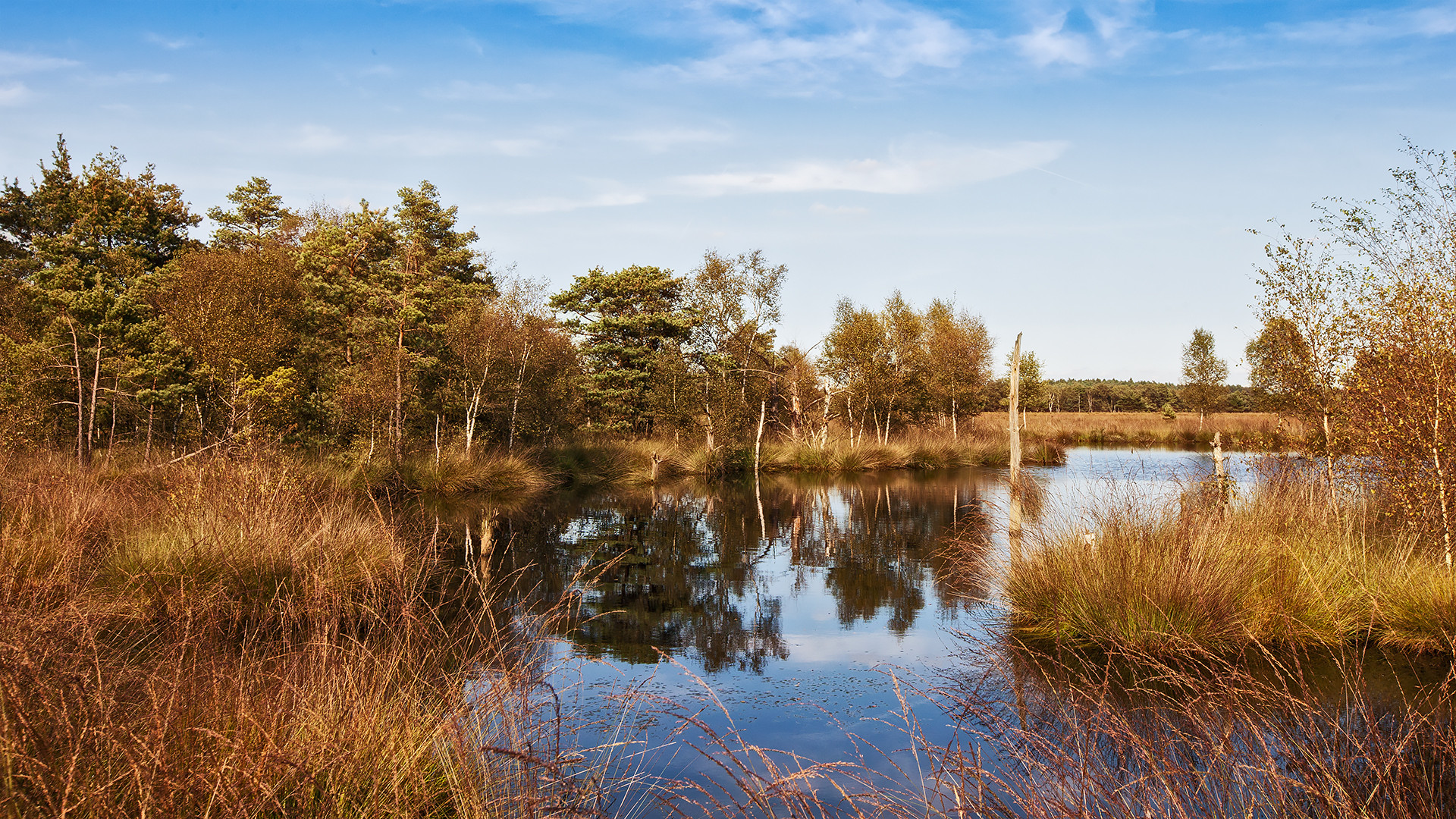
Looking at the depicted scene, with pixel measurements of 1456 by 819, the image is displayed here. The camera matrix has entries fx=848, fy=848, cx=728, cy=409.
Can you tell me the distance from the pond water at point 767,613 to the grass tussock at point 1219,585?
0.59 meters

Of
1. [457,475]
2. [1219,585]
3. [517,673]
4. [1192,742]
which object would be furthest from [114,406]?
[1192,742]

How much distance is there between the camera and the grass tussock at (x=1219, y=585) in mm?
6887

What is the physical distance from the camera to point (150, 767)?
2.81 meters

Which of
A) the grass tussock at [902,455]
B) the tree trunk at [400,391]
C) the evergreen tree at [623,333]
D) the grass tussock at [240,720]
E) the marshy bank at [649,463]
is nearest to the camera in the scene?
the grass tussock at [240,720]

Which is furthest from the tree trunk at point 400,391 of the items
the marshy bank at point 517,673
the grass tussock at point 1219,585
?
the grass tussock at point 1219,585

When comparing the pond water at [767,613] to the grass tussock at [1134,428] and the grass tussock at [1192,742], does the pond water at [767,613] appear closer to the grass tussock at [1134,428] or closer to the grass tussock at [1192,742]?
the grass tussock at [1192,742]

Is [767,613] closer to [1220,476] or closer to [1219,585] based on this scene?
[1219,585]

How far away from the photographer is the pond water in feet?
19.9

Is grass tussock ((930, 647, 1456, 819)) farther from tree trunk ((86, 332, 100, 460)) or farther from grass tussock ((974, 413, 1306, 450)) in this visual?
grass tussock ((974, 413, 1306, 450))

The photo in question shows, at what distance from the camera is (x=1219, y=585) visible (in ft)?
23.0

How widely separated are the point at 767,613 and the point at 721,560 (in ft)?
12.0

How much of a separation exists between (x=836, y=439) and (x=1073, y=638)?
25.9m

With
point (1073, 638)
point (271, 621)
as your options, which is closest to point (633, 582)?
point (271, 621)

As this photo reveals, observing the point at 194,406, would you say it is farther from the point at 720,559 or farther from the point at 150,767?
the point at 150,767
